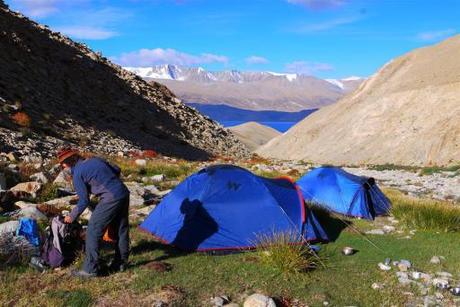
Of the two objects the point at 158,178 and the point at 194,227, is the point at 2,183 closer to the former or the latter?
the point at 194,227

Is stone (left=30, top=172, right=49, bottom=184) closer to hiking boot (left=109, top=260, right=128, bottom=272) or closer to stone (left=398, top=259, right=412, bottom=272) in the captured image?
hiking boot (left=109, top=260, right=128, bottom=272)

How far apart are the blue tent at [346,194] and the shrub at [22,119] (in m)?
16.1

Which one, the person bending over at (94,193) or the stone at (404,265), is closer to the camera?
the person bending over at (94,193)

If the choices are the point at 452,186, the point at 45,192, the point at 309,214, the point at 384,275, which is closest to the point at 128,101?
the point at 452,186

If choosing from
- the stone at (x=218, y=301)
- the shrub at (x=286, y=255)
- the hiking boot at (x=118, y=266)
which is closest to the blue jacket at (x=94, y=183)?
the hiking boot at (x=118, y=266)

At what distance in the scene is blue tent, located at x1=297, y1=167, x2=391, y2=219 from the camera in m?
16.6

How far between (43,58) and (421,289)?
37599 mm

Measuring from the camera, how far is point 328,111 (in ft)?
333

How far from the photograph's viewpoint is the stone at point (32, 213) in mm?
12303

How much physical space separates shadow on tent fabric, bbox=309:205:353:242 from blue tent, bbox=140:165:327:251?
937mm

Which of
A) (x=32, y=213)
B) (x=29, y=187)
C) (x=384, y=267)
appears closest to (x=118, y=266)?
(x=32, y=213)

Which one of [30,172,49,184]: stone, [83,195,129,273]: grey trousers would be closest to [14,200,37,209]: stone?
[30,172,49,184]: stone

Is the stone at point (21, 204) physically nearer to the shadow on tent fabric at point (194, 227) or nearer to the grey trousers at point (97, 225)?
the shadow on tent fabric at point (194, 227)

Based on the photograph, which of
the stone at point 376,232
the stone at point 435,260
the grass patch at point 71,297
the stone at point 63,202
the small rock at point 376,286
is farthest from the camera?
the stone at point 376,232
